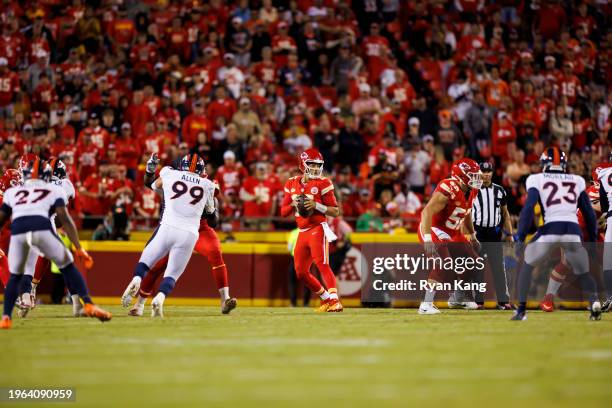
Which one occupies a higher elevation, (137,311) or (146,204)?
(146,204)

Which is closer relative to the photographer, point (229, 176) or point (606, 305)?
point (606, 305)

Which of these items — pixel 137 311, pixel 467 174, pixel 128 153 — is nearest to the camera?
pixel 137 311

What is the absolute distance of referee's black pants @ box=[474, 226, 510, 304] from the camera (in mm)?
16609

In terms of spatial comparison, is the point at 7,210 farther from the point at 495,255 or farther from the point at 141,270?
the point at 495,255

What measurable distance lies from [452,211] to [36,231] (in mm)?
6097

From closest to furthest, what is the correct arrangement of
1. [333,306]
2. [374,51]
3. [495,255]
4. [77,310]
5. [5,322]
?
Answer: 1. [5,322]
2. [77,310]
3. [333,306]
4. [495,255]
5. [374,51]

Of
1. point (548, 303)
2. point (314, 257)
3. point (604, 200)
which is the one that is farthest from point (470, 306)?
point (314, 257)

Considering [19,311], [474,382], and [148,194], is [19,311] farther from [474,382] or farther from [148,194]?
[474,382]

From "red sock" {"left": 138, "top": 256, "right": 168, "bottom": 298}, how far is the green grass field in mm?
1016

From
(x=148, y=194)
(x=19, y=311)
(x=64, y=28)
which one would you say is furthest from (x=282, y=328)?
(x=64, y=28)

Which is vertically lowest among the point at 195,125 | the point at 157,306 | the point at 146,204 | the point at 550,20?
the point at 157,306

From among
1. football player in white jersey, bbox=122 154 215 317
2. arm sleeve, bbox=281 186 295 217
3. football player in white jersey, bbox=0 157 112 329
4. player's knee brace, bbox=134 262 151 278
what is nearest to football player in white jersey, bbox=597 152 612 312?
arm sleeve, bbox=281 186 295 217

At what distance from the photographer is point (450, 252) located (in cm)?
1568

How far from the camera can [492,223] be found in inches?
653
